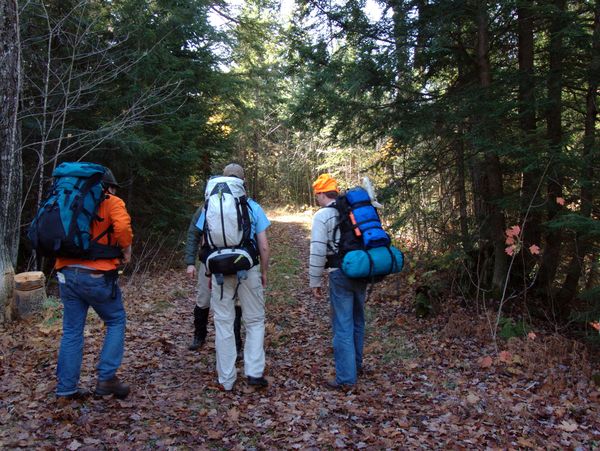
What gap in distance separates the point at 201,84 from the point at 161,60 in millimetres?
2043

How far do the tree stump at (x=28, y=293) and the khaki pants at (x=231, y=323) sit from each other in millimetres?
3621

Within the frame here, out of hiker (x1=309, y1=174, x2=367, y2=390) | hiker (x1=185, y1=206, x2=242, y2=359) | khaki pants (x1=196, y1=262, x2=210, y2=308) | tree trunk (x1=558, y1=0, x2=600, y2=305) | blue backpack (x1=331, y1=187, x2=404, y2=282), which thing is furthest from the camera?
khaki pants (x1=196, y1=262, x2=210, y2=308)

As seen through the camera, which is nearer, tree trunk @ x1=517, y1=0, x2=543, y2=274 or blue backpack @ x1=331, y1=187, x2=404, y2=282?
blue backpack @ x1=331, y1=187, x2=404, y2=282

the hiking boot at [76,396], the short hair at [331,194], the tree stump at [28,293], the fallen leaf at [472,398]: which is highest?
the short hair at [331,194]

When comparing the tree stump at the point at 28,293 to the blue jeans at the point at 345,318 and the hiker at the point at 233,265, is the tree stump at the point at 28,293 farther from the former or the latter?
the blue jeans at the point at 345,318

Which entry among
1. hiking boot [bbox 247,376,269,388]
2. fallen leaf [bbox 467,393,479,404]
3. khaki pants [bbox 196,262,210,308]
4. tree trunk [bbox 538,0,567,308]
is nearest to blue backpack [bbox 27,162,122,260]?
khaki pants [bbox 196,262,210,308]

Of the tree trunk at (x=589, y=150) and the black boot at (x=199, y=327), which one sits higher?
the tree trunk at (x=589, y=150)

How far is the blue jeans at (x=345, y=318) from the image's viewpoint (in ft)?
16.1

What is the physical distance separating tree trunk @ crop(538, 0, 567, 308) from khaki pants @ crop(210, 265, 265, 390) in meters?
4.03

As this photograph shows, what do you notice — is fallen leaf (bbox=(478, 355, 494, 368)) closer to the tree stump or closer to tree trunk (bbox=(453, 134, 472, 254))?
tree trunk (bbox=(453, 134, 472, 254))

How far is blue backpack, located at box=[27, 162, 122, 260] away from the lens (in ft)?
13.0

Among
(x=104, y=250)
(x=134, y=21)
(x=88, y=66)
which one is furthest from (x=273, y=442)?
(x=134, y=21)

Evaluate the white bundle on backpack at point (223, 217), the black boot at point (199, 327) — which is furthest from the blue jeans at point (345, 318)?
the black boot at point (199, 327)

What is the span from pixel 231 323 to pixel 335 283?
3.84 ft
